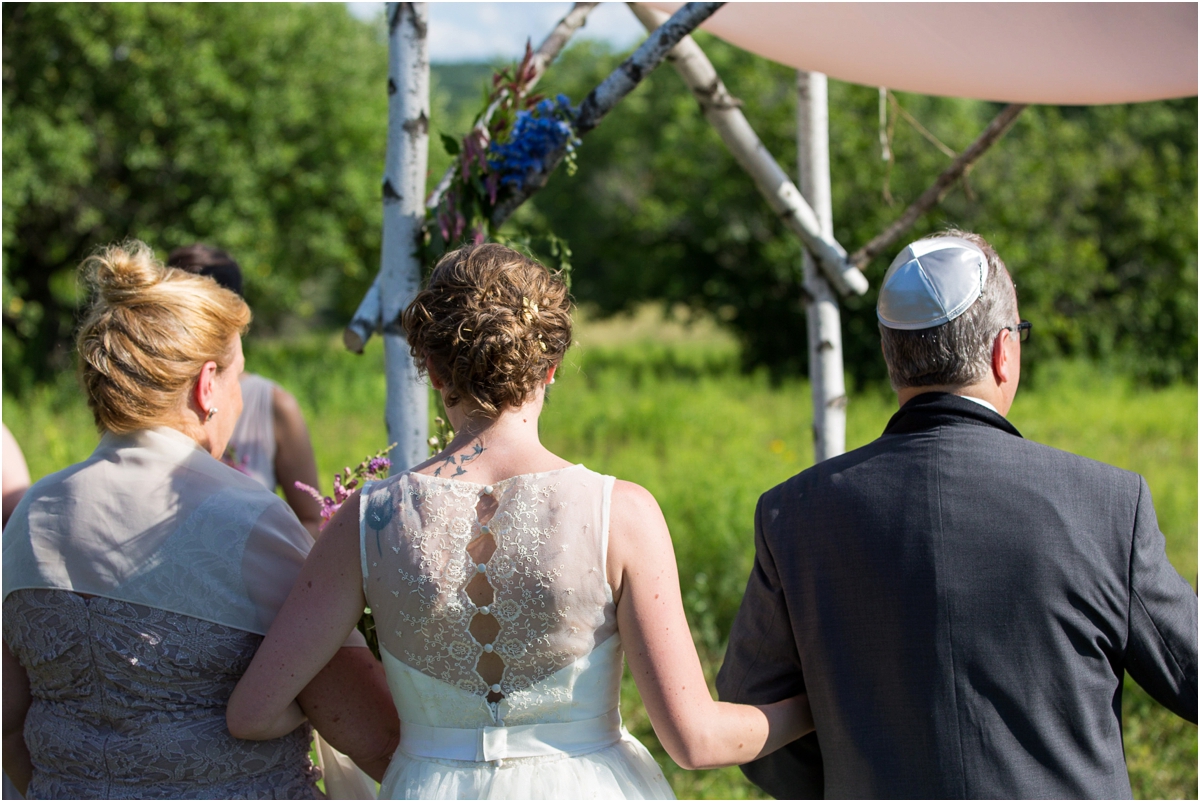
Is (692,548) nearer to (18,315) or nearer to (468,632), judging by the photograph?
(468,632)

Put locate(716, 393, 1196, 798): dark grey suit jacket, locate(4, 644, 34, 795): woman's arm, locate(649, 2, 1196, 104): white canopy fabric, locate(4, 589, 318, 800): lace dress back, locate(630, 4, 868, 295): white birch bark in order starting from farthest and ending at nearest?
locate(630, 4, 868, 295): white birch bark → locate(649, 2, 1196, 104): white canopy fabric → locate(4, 644, 34, 795): woman's arm → locate(4, 589, 318, 800): lace dress back → locate(716, 393, 1196, 798): dark grey suit jacket

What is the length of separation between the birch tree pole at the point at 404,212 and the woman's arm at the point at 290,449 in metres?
0.94

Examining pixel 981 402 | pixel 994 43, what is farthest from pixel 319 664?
pixel 994 43

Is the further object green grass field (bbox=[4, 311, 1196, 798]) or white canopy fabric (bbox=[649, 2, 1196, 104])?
green grass field (bbox=[4, 311, 1196, 798])

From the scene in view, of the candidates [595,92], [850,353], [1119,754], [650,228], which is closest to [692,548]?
[595,92]

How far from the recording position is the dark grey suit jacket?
143cm

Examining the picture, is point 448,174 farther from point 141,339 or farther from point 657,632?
point 657,632

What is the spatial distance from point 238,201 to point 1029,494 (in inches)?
466

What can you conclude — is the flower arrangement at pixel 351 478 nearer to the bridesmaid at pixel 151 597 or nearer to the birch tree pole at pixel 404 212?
the bridesmaid at pixel 151 597

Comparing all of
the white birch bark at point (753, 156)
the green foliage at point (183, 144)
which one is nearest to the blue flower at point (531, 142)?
the white birch bark at point (753, 156)

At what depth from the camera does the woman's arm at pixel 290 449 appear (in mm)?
3217

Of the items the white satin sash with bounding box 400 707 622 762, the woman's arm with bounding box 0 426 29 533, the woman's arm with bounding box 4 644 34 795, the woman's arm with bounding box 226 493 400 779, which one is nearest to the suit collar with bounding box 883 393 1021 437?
the white satin sash with bounding box 400 707 622 762

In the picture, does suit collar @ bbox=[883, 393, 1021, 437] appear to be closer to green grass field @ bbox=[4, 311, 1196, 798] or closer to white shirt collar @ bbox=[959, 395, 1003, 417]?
white shirt collar @ bbox=[959, 395, 1003, 417]

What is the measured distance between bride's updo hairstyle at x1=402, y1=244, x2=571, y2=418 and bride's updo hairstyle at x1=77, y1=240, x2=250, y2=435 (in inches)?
19.2
